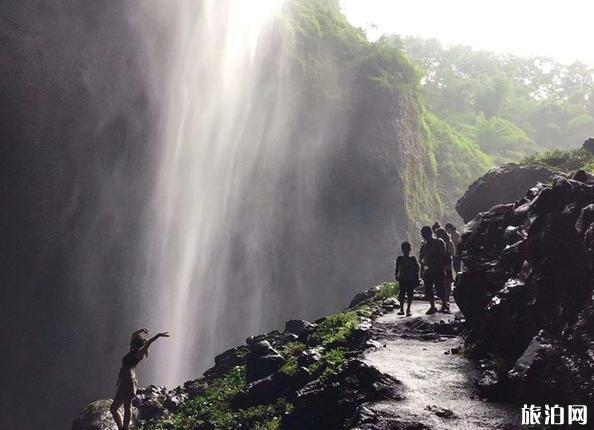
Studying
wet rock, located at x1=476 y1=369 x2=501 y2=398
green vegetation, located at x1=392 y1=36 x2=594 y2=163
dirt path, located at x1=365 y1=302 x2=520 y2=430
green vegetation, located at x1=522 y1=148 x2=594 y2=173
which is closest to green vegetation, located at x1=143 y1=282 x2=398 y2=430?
dirt path, located at x1=365 y1=302 x2=520 y2=430

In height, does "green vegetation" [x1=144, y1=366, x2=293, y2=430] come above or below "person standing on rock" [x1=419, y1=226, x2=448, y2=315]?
below

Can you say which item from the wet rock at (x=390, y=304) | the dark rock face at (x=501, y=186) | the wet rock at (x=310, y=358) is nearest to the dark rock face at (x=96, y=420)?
the wet rock at (x=310, y=358)

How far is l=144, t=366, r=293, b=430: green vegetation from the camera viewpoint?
816 centimetres

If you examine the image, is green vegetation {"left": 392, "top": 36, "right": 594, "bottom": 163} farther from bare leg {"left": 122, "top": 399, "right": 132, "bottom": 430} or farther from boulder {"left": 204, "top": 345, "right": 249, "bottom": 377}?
bare leg {"left": 122, "top": 399, "right": 132, "bottom": 430}

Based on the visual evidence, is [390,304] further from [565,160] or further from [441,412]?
[565,160]

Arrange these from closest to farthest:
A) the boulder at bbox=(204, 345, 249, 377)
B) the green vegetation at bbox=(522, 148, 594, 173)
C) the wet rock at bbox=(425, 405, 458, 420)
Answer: the wet rock at bbox=(425, 405, 458, 420) < the boulder at bbox=(204, 345, 249, 377) < the green vegetation at bbox=(522, 148, 594, 173)

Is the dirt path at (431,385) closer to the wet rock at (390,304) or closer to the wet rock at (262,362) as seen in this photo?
the wet rock at (262,362)

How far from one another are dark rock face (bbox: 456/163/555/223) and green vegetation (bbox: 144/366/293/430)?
13.6 meters

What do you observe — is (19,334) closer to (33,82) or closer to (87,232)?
(87,232)

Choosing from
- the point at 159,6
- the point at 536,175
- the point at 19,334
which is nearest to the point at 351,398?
the point at 536,175

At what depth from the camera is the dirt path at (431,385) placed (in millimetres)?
5520

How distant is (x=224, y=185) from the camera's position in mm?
25891

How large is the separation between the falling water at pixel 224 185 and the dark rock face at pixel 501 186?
9.93 meters

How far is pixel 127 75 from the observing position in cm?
2311
